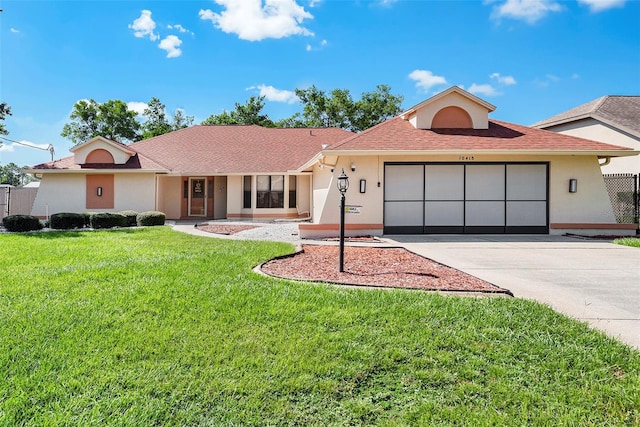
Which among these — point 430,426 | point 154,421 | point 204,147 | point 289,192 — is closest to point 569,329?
point 430,426

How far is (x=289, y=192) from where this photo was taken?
2044 cm

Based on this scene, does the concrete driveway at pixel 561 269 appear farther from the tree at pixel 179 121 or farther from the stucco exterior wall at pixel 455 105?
the tree at pixel 179 121

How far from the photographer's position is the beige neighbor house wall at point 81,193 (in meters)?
18.9

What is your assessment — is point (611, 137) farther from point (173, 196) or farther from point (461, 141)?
point (173, 196)

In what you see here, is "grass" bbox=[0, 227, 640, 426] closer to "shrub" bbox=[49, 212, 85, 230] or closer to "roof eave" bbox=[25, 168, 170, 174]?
"shrub" bbox=[49, 212, 85, 230]

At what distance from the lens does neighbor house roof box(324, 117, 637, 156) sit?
12211 mm

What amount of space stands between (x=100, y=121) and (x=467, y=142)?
38.0 meters

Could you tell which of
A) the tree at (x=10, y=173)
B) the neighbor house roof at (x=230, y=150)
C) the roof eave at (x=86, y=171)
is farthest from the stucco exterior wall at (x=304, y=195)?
the tree at (x=10, y=173)

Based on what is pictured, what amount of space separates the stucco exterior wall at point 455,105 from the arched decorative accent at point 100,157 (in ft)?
50.9

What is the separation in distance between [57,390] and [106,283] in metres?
3.00

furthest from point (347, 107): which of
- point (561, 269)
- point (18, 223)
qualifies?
point (561, 269)

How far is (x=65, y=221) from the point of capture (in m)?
14.4

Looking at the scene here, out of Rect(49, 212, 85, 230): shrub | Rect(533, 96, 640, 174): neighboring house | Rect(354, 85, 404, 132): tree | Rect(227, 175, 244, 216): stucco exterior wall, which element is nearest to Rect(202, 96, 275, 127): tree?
Rect(354, 85, 404, 132): tree

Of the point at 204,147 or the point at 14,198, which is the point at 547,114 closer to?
the point at 204,147
